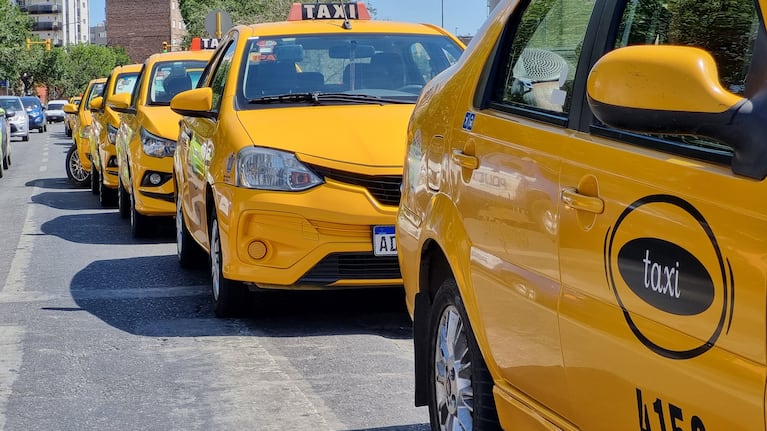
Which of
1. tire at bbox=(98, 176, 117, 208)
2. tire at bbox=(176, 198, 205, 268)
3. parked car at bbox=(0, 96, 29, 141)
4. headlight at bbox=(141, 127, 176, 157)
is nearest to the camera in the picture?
tire at bbox=(176, 198, 205, 268)

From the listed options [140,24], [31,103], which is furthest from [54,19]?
[31,103]

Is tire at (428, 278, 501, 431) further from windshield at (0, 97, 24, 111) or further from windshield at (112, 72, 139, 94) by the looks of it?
windshield at (0, 97, 24, 111)

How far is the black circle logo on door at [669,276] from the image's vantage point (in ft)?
7.97

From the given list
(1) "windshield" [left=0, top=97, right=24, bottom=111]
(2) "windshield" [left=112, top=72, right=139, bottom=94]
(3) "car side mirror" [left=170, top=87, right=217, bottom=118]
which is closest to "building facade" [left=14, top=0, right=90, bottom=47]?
(1) "windshield" [left=0, top=97, right=24, bottom=111]

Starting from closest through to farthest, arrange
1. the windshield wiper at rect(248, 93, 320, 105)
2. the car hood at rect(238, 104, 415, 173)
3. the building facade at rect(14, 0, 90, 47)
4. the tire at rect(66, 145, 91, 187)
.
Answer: the car hood at rect(238, 104, 415, 173) < the windshield wiper at rect(248, 93, 320, 105) < the tire at rect(66, 145, 91, 187) < the building facade at rect(14, 0, 90, 47)

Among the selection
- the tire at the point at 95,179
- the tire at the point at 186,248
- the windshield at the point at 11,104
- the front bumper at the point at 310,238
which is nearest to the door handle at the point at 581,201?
the front bumper at the point at 310,238

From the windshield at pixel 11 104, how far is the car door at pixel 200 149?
38443mm

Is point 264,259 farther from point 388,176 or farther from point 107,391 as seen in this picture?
point 107,391

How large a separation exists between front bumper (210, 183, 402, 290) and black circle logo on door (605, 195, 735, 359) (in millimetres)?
4183

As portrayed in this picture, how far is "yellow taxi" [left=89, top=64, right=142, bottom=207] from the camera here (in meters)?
15.8

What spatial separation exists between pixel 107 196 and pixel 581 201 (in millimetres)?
13751

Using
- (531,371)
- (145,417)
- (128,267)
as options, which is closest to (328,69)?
(128,267)

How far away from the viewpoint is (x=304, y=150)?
7160 mm

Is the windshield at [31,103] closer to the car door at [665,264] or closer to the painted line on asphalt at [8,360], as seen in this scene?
the painted line on asphalt at [8,360]
